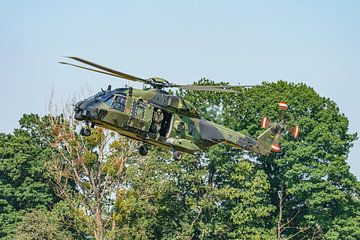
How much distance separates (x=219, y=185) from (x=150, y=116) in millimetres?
24679

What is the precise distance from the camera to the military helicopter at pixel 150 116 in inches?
1268

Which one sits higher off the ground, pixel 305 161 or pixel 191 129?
pixel 305 161

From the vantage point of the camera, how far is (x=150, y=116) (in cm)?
3338

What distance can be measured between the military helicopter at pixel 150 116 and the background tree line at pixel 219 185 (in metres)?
15.6

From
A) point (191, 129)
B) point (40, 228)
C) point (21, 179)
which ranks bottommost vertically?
point (191, 129)

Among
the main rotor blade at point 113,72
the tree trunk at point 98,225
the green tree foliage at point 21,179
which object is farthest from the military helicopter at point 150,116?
the green tree foliage at point 21,179

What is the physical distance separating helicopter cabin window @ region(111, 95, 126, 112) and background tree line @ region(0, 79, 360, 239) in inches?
706

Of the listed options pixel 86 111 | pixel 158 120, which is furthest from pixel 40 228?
pixel 86 111

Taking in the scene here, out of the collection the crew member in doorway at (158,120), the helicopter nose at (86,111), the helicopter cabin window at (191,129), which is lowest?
the helicopter nose at (86,111)

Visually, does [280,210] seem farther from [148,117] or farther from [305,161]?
[148,117]

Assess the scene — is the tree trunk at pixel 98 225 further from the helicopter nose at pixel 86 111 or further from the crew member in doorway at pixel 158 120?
the helicopter nose at pixel 86 111

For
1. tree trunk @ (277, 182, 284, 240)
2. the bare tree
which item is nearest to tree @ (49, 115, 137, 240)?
the bare tree

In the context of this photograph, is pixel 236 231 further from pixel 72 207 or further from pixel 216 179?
pixel 72 207

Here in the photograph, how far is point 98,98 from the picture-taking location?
32531mm
